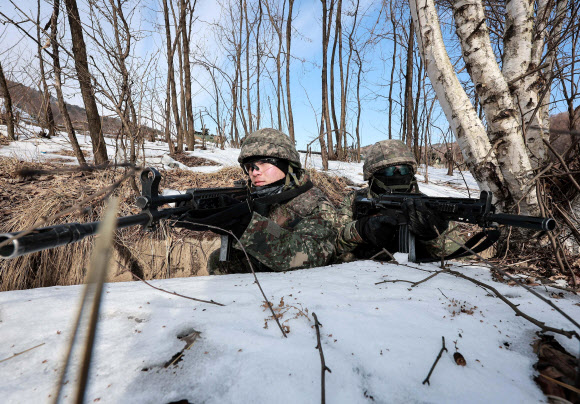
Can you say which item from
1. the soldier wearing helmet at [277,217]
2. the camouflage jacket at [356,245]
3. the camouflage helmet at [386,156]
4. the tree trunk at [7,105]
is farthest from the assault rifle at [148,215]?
the tree trunk at [7,105]

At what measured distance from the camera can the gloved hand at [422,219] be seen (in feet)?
6.31

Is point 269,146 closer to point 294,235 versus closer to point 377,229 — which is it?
point 294,235

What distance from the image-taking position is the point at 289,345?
3.17ft

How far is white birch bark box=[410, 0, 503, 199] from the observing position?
2.14 meters

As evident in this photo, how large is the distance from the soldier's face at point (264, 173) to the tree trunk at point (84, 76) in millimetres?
2690

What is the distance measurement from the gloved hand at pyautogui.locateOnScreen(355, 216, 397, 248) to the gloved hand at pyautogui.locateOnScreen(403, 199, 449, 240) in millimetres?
181

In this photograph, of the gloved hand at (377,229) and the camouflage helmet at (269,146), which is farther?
the camouflage helmet at (269,146)

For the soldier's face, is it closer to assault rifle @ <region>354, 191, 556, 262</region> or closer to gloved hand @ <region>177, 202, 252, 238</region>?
gloved hand @ <region>177, 202, 252, 238</region>

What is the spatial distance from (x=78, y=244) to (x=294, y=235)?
285 centimetres

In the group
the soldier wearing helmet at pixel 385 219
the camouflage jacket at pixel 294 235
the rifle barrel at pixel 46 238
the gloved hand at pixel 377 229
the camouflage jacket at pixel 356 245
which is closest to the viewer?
the rifle barrel at pixel 46 238

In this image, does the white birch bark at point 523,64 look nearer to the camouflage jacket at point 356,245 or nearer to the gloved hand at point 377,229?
the camouflage jacket at point 356,245

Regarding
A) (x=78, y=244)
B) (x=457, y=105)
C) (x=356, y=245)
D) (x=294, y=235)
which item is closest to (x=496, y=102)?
(x=457, y=105)

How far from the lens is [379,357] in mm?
915

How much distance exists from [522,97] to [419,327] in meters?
2.64
